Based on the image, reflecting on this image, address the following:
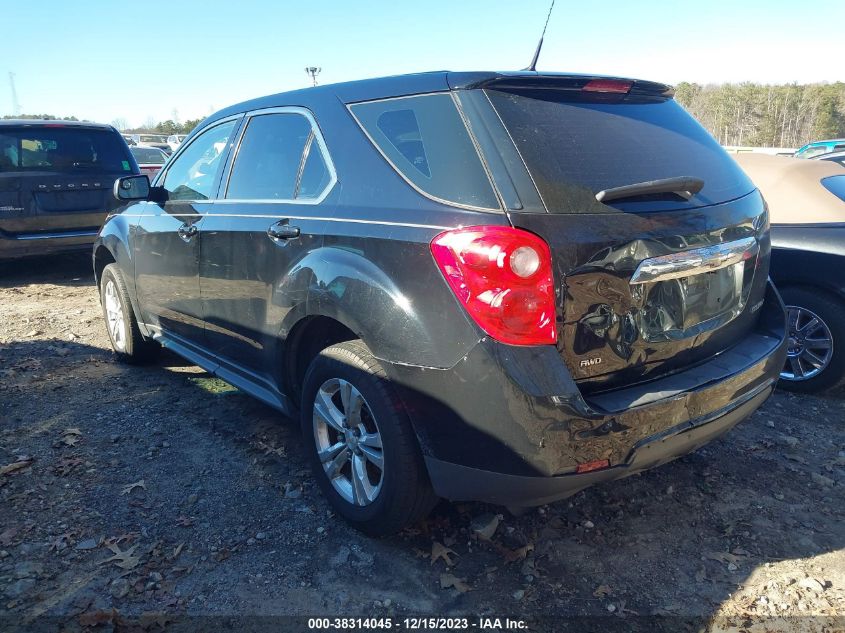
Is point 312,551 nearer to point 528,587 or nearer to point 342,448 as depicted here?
point 342,448

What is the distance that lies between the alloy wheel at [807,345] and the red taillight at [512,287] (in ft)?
9.36

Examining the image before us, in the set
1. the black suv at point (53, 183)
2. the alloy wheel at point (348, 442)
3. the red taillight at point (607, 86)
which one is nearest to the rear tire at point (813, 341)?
the red taillight at point (607, 86)

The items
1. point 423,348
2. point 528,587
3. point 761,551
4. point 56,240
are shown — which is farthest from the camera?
point 56,240

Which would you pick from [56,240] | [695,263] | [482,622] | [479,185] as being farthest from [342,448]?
[56,240]

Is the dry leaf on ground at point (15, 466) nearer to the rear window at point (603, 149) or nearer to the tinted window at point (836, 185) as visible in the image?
the rear window at point (603, 149)

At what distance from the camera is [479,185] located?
221 centimetres

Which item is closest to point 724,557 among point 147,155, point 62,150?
point 62,150

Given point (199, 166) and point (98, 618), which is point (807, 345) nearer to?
point (199, 166)

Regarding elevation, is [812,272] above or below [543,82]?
below

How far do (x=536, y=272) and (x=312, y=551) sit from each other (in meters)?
1.54

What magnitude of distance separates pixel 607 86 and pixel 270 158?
169 centimetres

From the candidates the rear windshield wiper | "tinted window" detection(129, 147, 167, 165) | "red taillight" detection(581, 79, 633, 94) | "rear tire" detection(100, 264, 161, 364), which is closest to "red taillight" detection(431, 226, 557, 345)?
the rear windshield wiper

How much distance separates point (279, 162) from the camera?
317 centimetres

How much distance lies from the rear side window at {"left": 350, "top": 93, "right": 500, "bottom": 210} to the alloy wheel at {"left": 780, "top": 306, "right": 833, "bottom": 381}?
9.81 ft
